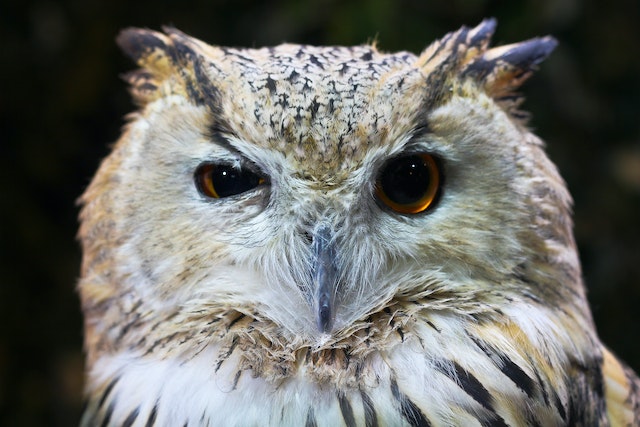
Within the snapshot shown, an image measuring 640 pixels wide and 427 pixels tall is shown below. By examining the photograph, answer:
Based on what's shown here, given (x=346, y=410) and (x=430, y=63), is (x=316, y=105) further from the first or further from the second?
(x=346, y=410)

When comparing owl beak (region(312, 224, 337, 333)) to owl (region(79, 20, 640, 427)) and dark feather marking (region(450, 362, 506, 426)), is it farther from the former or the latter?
dark feather marking (region(450, 362, 506, 426))

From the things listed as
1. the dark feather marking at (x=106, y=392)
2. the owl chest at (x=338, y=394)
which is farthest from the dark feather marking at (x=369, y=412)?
the dark feather marking at (x=106, y=392)

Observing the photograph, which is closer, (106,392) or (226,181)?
(226,181)

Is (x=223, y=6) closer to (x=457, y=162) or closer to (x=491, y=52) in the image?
(x=491, y=52)

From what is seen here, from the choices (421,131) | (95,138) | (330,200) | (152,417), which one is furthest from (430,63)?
(95,138)

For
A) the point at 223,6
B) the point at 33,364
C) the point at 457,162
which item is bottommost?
the point at 33,364

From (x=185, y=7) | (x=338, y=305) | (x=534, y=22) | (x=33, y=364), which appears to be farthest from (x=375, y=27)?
(x=33, y=364)

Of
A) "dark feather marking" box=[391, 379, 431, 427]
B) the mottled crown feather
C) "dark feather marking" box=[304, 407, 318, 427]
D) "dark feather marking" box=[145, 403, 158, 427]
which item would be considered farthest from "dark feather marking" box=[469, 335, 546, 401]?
"dark feather marking" box=[145, 403, 158, 427]
